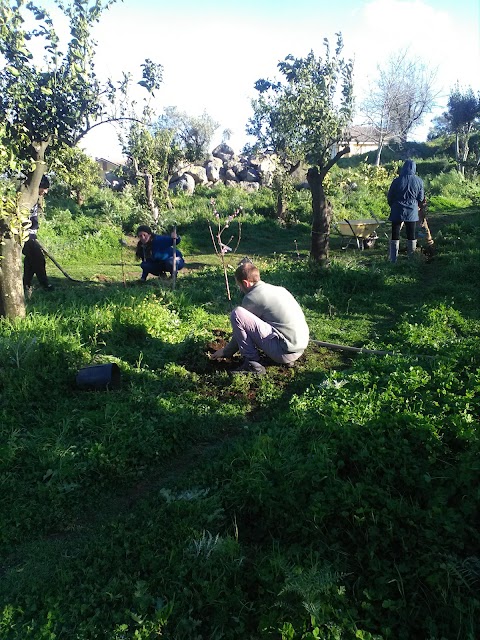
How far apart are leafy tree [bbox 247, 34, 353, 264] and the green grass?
164 inches

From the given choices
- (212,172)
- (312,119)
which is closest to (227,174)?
(212,172)

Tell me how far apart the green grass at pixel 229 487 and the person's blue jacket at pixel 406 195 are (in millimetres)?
4036

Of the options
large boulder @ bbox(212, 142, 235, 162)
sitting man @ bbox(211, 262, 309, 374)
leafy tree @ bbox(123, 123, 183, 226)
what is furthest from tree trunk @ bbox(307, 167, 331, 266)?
large boulder @ bbox(212, 142, 235, 162)

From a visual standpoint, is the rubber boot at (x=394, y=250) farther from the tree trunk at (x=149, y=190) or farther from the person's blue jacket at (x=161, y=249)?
the tree trunk at (x=149, y=190)

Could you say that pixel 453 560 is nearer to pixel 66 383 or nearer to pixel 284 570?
pixel 284 570

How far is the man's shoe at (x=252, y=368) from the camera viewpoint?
15.9 feet

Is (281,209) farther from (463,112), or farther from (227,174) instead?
(463,112)

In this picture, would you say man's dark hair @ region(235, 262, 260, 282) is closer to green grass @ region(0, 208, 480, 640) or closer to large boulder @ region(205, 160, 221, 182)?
green grass @ region(0, 208, 480, 640)

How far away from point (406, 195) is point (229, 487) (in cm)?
794

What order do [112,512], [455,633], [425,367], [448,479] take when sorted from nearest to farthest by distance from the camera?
[455,633]
[448,479]
[112,512]
[425,367]

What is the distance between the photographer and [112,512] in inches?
127

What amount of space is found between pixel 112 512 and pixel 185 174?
23662 millimetres

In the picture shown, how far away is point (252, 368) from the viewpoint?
4.88m

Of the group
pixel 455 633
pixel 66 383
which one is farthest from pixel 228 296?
pixel 455 633
